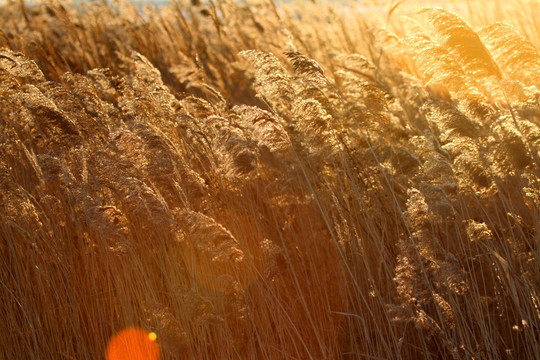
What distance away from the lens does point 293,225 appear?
3752mm

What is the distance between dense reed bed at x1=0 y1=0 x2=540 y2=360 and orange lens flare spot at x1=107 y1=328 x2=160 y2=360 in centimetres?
7

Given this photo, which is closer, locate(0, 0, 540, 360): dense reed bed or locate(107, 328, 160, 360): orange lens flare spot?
locate(0, 0, 540, 360): dense reed bed

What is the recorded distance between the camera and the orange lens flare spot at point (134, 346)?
9.80 feet

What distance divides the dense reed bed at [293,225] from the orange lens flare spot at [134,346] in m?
0.07

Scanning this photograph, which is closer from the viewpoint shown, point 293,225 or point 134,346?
point 134,346

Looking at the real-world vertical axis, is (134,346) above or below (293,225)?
below

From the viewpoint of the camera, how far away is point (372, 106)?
3.41m

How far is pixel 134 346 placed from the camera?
303 centimetres

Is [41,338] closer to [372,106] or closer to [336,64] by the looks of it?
[372,106]

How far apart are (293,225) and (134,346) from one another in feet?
4.28

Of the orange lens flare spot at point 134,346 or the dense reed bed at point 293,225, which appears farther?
the orange lens flare spot at point 134,346

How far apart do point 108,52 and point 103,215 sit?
680 centimetres

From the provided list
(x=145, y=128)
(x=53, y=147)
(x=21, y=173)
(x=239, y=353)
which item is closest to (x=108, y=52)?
(x=21, y=173)

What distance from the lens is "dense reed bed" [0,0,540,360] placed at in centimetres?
264
